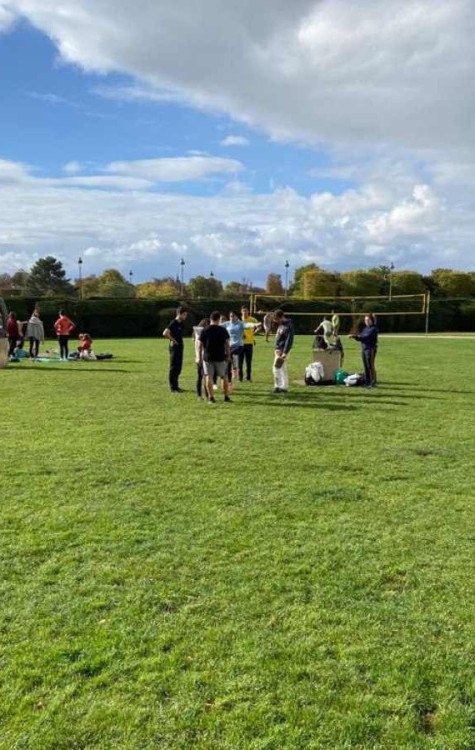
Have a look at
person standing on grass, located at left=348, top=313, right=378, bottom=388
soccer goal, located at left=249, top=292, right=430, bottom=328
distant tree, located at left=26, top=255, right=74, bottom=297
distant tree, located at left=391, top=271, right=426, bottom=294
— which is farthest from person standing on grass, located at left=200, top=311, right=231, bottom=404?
distant tree, located at left=26, top=255, right=74, bottom=297

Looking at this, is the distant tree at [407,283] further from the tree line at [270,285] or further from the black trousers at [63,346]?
the black trousers at [63,346]

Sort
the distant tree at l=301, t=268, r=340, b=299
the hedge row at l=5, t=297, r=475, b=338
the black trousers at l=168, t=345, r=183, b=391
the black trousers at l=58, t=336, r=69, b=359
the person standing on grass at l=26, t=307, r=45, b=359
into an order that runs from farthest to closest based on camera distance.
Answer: the distant tree at l=301, t=268, r=340, b=299, the hedge row at l=5, t=297, r=475, b=338, the black trousers at l=58, t=336, r=69, b=359, the person standing on grass at l=26, t=307, r=45, b=359, the black trousers at l=168, t=345, r=183, b=391

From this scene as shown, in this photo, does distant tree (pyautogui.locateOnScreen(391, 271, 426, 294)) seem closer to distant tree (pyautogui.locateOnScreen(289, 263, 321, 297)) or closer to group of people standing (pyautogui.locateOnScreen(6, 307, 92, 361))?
distant tree (pyautogui.locateOnScreen(289, 263, 321, 297))

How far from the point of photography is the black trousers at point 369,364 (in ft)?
49.8

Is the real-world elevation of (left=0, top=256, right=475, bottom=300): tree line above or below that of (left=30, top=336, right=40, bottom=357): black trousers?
above

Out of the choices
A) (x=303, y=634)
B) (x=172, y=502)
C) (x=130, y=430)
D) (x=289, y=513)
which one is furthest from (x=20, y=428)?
(x=303, y=634)

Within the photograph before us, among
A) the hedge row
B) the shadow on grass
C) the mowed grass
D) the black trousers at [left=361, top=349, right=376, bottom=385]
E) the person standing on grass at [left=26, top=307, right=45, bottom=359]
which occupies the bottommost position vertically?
the mowed grass

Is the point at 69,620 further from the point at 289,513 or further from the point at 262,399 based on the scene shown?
the point at 262,399

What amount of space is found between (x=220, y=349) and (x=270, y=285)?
3341 inches

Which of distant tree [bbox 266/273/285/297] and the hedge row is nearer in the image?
the hedge row

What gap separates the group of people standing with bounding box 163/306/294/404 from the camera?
41.4 feet

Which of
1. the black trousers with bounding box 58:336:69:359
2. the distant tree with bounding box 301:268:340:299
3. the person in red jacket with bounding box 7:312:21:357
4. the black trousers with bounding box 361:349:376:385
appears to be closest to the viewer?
the black trousers with bounding box 361:349:376:385

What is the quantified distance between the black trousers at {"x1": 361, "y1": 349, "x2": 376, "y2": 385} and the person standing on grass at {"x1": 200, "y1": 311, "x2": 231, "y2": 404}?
396 centimetres

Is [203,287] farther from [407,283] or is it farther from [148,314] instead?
[148,314]
